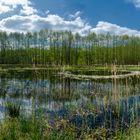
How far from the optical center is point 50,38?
14700 centimetres

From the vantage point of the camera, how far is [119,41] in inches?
6083

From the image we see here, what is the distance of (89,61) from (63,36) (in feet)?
71.6

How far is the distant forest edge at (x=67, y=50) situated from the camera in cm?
11850

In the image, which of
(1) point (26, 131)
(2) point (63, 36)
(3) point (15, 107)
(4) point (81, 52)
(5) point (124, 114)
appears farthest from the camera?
(2) point (63, 36)

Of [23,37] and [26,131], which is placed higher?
[23,37]

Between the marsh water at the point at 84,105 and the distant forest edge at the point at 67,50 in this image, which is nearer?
the marsh water at the point at 84,105

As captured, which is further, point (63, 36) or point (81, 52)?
point (63, 36)

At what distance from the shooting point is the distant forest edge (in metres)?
118

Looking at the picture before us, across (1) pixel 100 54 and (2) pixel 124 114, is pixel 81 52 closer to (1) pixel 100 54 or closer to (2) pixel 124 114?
(1) pixel 100 54

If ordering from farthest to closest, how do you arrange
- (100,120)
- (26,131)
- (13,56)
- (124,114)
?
1. (13,56)
2. (124,114)
3. (100,120)
4. (26,131)

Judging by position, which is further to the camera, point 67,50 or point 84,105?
point 67,50

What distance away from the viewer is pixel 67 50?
124438mm

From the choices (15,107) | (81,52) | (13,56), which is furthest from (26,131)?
(81,52)

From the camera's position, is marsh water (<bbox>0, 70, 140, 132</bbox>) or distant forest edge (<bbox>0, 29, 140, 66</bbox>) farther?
distant forest edge (<bbox>0, 29, 140, 66</bbox>)
